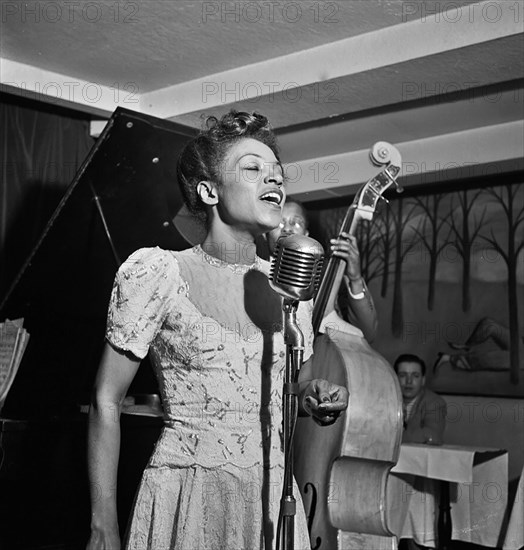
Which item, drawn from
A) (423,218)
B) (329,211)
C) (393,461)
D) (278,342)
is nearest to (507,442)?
(423,218)

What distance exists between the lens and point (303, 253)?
161 centimetres

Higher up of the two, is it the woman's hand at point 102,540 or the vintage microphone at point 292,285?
the vintage microphone at point 292,285

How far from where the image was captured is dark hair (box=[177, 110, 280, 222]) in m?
1.88

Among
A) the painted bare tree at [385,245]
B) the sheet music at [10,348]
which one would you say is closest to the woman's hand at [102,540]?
the sheet music at [10,348]

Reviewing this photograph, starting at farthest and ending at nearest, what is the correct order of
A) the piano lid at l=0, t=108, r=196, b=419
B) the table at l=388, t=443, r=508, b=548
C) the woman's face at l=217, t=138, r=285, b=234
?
the table at l=388, t=443, r=508, b=548 < the piano lid at l=0, t=108, r=196, b=419 < the woman's face at l=217, t=138, r=285, b=234

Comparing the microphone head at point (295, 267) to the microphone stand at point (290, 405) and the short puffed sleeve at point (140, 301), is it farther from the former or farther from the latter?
the short puffed sleeve at point (140, 301)

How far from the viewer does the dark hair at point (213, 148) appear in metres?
1.88

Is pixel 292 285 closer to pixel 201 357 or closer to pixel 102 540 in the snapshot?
pixel 201 357

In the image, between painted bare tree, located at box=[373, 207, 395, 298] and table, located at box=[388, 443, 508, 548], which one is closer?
table, located at box=[388, 443, 508, 548]

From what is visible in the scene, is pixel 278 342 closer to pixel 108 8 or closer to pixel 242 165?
pixel 242 165

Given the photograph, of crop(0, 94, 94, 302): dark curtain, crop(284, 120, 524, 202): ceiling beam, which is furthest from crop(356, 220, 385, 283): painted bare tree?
crop(0, 94, 94, 302): dark curtain

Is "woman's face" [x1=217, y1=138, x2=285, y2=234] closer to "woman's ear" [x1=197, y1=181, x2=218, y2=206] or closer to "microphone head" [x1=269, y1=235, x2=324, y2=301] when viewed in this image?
"woman's ear" [x1=197, y1=181, x2=218, y2=206]

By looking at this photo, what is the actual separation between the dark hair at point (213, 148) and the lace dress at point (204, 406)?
204mm

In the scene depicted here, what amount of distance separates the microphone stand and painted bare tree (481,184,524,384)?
563 centimetres
